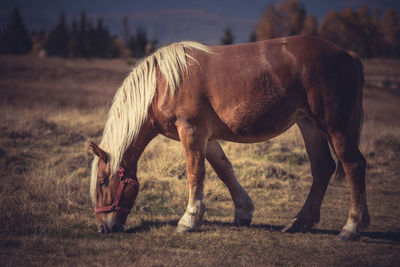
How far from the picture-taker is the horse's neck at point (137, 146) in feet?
14.0

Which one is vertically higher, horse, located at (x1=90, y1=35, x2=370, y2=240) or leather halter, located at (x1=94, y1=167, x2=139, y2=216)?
horse, located at (x1=90, y1=35, x2=370, y2=240)

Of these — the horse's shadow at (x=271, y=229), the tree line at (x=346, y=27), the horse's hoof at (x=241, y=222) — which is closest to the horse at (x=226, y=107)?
the horse's shadow at (x=271, y=229)

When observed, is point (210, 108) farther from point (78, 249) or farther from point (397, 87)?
point (397, 87)

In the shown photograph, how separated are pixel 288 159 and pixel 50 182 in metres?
5.22

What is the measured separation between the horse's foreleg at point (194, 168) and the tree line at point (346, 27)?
38.1m

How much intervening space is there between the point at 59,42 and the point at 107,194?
55.1 m

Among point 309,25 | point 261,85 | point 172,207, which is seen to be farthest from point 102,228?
point 309,25

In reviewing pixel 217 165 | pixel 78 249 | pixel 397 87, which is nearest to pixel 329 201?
pixel 217 165

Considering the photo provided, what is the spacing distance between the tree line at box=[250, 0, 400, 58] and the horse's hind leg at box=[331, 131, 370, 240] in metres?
→ 37.5

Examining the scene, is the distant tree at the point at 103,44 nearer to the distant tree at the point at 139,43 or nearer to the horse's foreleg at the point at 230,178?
the distant tree at the point at 139,43

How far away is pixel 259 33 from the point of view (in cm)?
6131

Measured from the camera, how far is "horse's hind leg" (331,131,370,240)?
13.0ft

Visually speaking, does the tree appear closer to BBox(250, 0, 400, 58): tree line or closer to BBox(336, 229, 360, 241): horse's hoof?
BBox(250, 0, 400, 58): tree line

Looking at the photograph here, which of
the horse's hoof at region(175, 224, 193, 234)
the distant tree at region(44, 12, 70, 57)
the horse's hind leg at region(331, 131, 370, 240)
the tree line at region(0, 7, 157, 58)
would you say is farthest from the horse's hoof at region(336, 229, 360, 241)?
the distant tree at region(44, 12, 70, 57)
